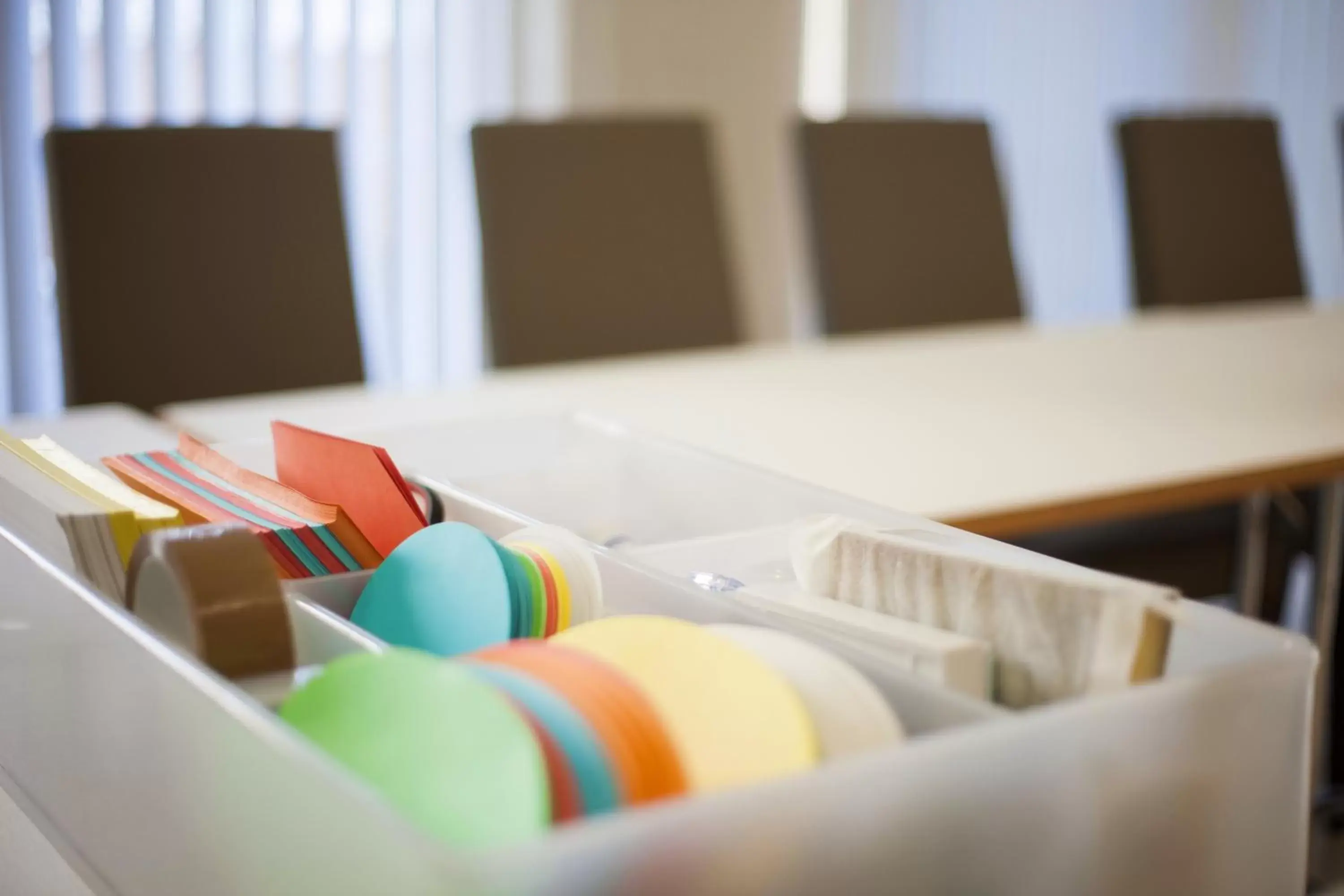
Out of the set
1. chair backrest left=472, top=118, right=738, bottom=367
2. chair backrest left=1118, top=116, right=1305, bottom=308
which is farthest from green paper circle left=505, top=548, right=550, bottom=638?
chair backrest left=1118, top=116, right=1305, bottom=308

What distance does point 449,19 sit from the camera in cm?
295

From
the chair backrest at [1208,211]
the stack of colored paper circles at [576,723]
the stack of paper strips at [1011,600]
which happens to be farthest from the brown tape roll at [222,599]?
the chair backrest at [1208,211]

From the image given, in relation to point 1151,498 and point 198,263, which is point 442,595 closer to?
point 1151,498

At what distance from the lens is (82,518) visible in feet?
1.83

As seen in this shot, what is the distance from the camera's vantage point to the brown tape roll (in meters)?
0.48

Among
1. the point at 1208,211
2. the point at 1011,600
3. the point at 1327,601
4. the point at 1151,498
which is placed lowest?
the point at 1327,601

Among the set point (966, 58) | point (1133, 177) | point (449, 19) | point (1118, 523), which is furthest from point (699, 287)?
point (966, 58)

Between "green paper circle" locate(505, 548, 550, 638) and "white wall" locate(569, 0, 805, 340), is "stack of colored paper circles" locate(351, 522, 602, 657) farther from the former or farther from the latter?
"white wall" locate(569, 0, 805, 340)

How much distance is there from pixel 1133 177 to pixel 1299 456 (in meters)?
1.33

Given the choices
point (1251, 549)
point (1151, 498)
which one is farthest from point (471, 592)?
point (1251, 549)

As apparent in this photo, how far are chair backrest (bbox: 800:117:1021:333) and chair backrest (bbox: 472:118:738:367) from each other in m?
0.18

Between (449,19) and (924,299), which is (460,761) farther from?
(449,19)

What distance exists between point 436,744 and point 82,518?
233 millimetres

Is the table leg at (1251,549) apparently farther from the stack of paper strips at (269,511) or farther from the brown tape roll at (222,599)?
the brown tape roll at (222,599)
